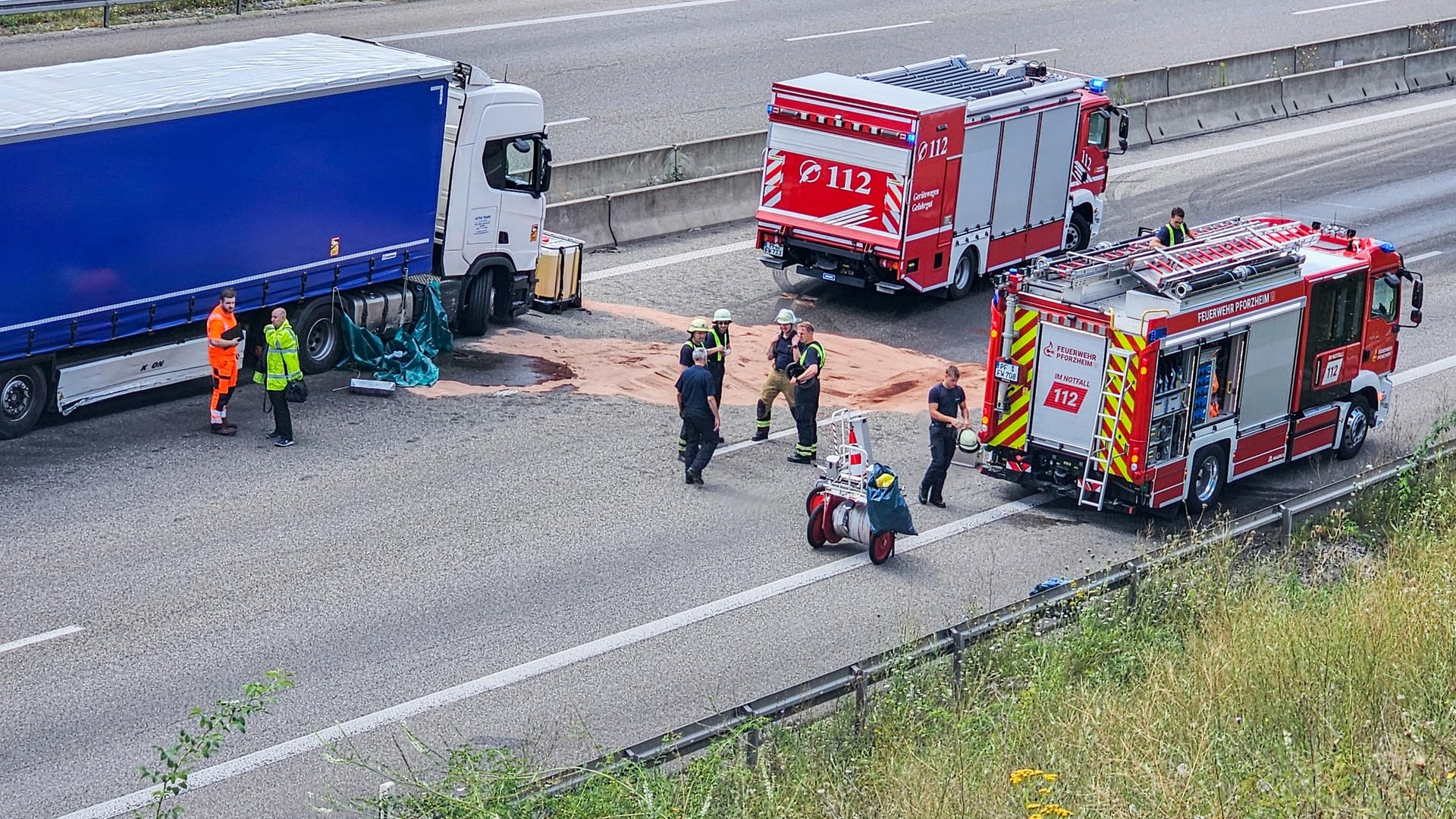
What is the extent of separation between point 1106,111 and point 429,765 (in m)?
17.4

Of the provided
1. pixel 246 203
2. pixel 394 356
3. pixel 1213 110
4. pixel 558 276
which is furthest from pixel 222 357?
pixel 1213 110

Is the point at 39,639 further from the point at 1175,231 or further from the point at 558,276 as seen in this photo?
the point at 1175,231

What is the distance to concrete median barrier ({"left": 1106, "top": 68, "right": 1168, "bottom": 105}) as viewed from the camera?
32719 millimetres

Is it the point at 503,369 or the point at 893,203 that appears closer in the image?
the point at 503,369

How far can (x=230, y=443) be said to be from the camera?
706 inches

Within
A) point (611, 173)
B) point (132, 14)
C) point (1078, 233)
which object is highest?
point (132, 14)

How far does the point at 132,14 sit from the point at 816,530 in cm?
2111

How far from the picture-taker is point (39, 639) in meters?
13.4

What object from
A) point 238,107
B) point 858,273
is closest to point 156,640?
point 238,107

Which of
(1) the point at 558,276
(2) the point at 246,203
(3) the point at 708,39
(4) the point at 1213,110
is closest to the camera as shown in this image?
(2) the point at 246,203

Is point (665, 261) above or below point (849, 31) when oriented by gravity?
below

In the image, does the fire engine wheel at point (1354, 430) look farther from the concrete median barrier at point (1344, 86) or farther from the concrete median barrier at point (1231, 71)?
the concrete median barrier at point (1344, 86)

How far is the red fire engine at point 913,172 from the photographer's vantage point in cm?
2267

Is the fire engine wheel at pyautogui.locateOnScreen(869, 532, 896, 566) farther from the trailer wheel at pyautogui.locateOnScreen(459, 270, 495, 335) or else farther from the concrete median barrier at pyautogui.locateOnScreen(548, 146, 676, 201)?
the concrete median barrier at pyautogui.locateOnScreen(548, 146, 676, 201)
